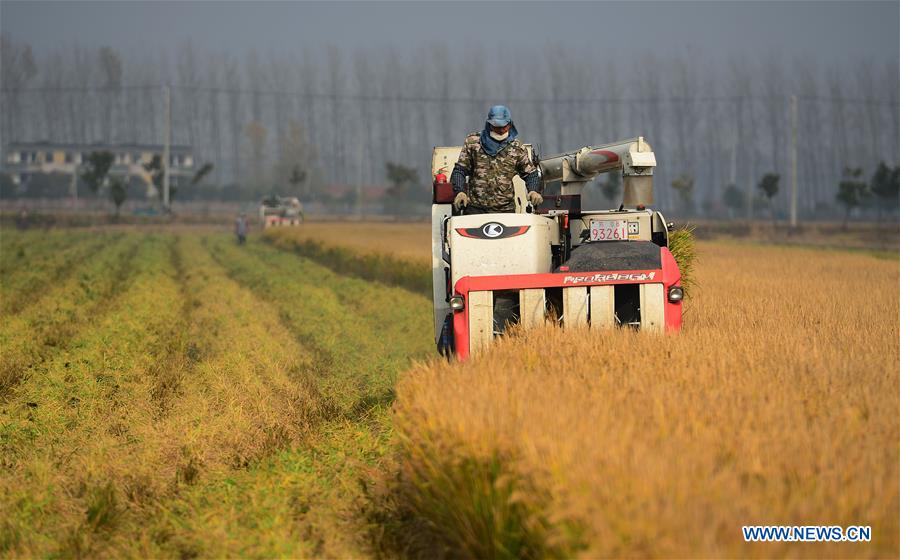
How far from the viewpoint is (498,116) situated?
31.1 feet

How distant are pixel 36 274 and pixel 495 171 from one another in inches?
709

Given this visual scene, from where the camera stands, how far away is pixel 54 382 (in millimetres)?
10500

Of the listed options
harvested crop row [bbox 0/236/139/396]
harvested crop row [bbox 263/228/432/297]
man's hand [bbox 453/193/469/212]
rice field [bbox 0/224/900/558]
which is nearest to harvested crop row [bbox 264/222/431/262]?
harvested crop row [bbox 263/228/432/297]

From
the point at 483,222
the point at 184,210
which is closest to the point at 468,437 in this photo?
the point at 483,222

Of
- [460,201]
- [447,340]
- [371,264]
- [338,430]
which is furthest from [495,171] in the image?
[371,264]

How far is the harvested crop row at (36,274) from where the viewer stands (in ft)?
62.6

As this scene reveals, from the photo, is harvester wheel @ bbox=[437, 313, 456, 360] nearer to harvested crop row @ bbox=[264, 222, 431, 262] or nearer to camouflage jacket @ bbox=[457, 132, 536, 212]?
camouflage jacket @ bbox=[457, 132, 536, 212]

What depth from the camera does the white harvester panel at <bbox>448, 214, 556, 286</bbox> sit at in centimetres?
864

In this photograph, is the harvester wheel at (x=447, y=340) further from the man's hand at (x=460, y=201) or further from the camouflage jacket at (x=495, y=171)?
the camouflage jacket at (x=495, y=171)

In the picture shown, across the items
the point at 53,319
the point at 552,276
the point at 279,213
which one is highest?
the point at 279,213

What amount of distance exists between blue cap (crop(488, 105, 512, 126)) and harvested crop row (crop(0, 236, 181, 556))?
13.6ft

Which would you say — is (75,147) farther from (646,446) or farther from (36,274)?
Result: (646,446)

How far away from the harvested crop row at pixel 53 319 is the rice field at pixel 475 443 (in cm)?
9

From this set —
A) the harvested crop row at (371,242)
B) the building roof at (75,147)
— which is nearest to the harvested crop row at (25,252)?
the harvested crop row at (371,242)
